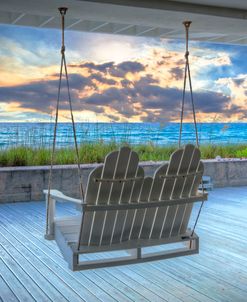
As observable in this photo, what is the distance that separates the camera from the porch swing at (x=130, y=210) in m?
2.99

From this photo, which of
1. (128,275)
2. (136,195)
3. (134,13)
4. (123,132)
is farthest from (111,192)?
(123,132)

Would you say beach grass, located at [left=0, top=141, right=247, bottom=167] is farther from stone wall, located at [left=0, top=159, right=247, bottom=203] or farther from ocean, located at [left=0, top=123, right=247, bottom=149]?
stone wall, located at [left=0, top=159, right=247, bottom=203]

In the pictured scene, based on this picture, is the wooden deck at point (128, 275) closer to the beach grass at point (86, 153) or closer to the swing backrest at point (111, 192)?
the swing backrest at point (111, 192)

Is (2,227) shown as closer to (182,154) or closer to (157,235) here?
(157,235)

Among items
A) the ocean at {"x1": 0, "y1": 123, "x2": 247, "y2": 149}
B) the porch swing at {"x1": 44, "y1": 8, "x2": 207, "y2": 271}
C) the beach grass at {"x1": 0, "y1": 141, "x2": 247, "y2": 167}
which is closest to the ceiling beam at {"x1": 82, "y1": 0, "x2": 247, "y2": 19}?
the porch swing at {"x1": 44, "y1": 8, "x2": 207, "y2": 271}

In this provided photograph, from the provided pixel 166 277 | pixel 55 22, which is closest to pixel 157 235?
pixel 166 277

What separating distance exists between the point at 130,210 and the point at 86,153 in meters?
5.21

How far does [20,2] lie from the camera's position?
3320 mm

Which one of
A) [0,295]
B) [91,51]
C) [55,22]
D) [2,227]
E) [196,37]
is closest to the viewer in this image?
[0,295]

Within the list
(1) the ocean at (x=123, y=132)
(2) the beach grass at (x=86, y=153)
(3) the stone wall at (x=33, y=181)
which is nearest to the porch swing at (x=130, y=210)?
(3) the stone wall at (x=33, y=181)

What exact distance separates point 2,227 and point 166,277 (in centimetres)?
236

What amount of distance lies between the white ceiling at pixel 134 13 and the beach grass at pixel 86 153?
355 centimetres

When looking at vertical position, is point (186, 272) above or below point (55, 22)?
below

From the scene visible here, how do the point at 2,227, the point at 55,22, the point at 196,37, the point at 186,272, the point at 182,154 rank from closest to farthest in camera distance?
the point at 182,154, the point at 186,272, the point at 55,22, the point at 2,227, the point at 196,37
